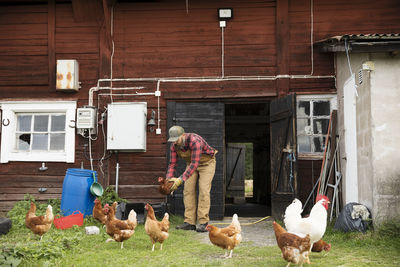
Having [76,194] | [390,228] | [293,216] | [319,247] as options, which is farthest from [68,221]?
[390,228]

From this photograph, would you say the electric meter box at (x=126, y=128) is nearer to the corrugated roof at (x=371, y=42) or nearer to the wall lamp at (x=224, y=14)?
the wall lamp at (x=224, y=14)

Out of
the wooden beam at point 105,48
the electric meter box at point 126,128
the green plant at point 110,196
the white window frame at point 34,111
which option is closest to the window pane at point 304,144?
the electric meter box at point 126,128

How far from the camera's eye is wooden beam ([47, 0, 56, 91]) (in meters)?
8.82

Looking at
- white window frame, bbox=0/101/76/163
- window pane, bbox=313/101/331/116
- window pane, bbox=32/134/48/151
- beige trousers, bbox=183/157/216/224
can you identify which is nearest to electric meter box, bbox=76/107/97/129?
white window frame, bbox=0/101/76/163

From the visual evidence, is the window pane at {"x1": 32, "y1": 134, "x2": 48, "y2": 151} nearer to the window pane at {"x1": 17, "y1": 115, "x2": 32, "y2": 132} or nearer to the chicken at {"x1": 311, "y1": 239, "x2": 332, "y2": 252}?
the window pane at {"x1": 17, "y1": 115, "x2": 32, "y2": 132}

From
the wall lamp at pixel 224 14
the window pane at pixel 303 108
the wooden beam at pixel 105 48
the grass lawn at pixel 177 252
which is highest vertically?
the wall lamp at pixel 224 14

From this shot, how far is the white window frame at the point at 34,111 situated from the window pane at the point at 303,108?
4496mm

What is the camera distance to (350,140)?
7094mm

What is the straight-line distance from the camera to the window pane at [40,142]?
8812mm

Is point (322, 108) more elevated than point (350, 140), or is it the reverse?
point (322, 108)

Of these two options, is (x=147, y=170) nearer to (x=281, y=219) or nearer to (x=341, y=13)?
(x=281, y=219)

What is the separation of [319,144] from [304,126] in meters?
0.45

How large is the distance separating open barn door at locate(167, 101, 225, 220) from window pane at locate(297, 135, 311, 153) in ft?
4.92

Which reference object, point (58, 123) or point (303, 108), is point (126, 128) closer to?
point (58, 123)
